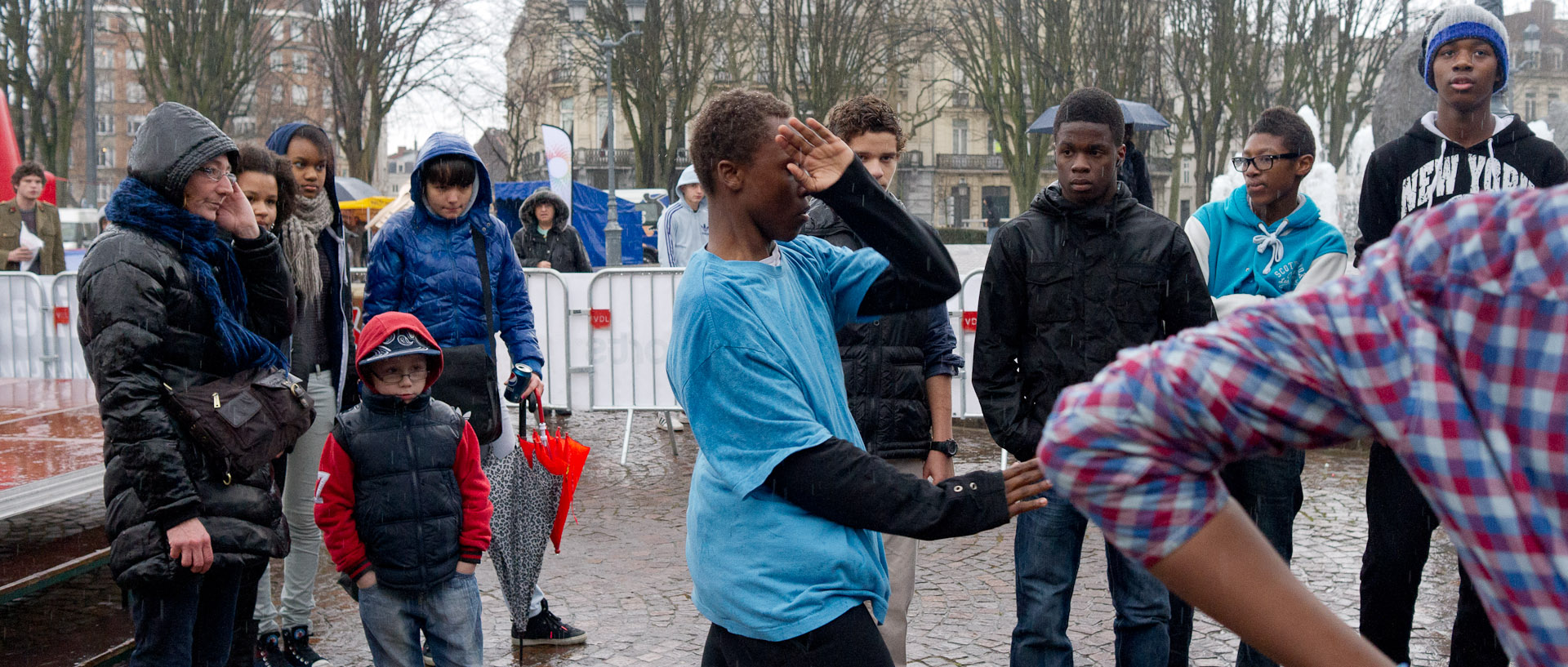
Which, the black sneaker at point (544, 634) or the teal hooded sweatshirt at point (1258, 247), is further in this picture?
the black sneaker at point (544, 634)

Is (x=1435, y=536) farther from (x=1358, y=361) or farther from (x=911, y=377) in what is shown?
(x=1358, y=361)

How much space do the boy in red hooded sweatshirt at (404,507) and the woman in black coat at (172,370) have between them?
263 mm

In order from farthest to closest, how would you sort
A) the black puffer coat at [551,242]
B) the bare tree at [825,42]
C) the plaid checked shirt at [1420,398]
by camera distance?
the bare tree at [825,42] < the black puffer coat at [551,242] < the plaid checked shirt at [1420,398]

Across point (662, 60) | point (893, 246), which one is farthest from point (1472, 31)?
point (662, 60)

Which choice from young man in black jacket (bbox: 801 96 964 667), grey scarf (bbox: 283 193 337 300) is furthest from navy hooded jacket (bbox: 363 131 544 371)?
young man in black jacket (bbox: 801 96 964 667)

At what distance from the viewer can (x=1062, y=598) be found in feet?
12.5

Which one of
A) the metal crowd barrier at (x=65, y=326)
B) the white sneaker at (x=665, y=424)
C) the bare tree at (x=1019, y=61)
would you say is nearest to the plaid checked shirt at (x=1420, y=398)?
the white sneaker at (x=665, y=424)

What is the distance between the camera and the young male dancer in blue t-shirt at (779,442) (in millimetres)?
2186

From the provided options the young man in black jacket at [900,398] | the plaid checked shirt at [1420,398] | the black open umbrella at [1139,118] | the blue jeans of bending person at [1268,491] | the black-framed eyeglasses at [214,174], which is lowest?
the blue jeans of bending person at [1268,491]

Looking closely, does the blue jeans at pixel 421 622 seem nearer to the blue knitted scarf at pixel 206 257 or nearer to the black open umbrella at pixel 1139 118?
the blue knitted scarf at pixel 206 257

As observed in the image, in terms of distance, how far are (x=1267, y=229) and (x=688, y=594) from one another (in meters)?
2.96

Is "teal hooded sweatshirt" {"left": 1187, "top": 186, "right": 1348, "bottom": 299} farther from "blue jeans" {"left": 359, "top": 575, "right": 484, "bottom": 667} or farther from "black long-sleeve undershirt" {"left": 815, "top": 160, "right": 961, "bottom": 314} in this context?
"blue jeans" {"left": 359, "top": 575, "right": 484, "bottom": 667}

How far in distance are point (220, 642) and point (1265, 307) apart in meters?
3.47

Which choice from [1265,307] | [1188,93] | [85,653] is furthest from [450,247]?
[1188,93]
